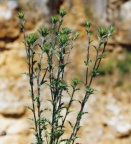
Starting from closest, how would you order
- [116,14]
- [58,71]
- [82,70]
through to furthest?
1. [58,71]
2. [82,70]
3. [116,14]

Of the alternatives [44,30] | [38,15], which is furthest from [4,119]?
[44,30]

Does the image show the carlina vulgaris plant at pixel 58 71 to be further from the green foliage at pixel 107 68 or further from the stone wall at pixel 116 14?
the stone wall at pixel 116 14

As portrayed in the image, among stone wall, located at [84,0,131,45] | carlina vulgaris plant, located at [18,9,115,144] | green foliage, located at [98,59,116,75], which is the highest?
stone wall, located at [84,0,131,45]

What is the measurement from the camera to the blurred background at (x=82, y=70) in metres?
8.12

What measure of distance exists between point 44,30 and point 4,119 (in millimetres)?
3924

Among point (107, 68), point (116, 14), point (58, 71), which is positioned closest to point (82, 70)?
point (107, 68)

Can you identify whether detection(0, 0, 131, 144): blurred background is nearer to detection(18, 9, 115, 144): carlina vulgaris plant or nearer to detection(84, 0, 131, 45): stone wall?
detection(84, 0, 131, 45): stone wall

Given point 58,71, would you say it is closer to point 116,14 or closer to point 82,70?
point 82,70

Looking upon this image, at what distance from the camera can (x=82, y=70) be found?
361 inches

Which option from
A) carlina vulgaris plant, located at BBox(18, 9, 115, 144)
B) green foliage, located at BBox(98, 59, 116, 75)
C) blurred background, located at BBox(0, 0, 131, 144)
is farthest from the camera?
green foliage, located at BBox(98, 59, 116, 75)

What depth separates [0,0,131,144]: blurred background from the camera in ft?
26.7

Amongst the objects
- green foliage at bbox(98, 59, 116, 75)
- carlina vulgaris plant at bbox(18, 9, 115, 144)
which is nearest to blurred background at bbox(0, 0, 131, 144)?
green foliage at bbox(98, 59, 116, 75)

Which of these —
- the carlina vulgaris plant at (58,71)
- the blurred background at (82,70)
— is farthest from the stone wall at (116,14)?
the carlina vulgaris plant at (58,71)

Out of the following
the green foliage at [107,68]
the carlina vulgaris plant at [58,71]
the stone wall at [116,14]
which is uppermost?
the stone wall at [116,14]
